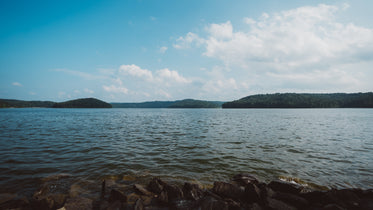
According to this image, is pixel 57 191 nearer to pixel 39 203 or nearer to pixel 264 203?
pixel 39 203

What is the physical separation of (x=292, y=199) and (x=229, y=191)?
8.47 feet

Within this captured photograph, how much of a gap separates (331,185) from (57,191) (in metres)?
14.6

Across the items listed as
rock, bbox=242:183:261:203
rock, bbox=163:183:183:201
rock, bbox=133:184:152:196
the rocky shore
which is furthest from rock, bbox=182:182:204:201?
rock, bbox=242:183:261:203

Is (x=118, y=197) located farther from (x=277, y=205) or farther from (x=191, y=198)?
(x=277, y=205)

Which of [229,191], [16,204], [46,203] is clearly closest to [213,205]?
[229,191]

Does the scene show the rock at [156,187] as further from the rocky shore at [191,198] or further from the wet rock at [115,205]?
the wet rock at [115,205]

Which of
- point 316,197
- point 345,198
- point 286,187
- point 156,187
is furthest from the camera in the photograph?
point 156,187

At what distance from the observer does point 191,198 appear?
7.36 metres

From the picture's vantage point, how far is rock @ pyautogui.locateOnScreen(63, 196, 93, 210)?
6.64 meters

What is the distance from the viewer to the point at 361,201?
22.0 feet

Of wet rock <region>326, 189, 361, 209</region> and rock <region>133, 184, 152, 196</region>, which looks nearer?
wet rock <region>326, 189, 361, 209</region>

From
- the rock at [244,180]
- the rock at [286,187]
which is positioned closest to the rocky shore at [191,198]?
the rock at [286,187]

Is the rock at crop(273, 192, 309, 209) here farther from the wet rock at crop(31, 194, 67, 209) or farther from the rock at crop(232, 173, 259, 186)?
the wet rock at crop(31, 194, 67, 209)

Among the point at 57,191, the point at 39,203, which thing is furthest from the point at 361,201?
the point at 57,191
